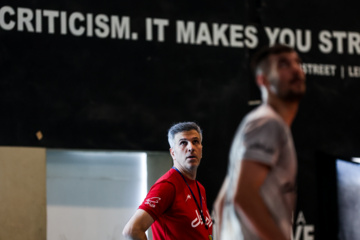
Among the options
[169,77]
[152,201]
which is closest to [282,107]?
[152,201]

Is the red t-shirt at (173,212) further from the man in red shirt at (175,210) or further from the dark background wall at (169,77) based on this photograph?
the dark background wall at (169,77)

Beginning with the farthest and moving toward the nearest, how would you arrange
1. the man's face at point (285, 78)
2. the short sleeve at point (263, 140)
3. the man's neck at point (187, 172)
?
the man's neck at point (187, 172) < the man's face at point (285, 78) < the short sleeve at point (263, 140)

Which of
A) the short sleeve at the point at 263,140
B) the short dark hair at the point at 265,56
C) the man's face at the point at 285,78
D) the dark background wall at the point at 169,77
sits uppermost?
the dark background wall at the point at 169,77

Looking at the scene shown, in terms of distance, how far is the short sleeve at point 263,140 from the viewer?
2348 millimetres

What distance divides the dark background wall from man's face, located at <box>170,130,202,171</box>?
4.49ft

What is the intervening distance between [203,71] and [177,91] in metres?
0.30

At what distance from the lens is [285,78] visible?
248cm

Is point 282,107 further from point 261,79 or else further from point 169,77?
point 169,77

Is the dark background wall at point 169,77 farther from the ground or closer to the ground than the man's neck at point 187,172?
farther from the ground

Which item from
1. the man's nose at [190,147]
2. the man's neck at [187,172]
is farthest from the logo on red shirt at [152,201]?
the man's nose at [190,147]

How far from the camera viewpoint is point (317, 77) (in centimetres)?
672

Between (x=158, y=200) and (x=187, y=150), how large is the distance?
515 millimetres

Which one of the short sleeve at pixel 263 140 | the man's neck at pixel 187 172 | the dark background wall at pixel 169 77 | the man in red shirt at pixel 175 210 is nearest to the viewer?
the short sleeve at pixel 263 140

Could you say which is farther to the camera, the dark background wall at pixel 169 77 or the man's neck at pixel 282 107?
the dark background wall at pixel 169 77
